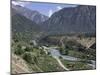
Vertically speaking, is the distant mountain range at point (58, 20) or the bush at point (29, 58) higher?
the distant mountain range at point (58, 20)

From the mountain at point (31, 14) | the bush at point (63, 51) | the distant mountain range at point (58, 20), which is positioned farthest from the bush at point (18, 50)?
the bush at point (63, 51)

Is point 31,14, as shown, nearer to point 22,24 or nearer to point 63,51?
point 22,24

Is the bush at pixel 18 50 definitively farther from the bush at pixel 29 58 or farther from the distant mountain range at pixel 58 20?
the distant mountain range at pixel 58 20

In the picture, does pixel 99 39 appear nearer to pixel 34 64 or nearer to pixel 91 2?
pixel 91 2

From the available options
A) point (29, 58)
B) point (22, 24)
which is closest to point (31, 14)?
point (22, 24)

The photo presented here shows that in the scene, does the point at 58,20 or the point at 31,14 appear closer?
the point at 31,14

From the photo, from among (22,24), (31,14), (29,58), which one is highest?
(31,14)
